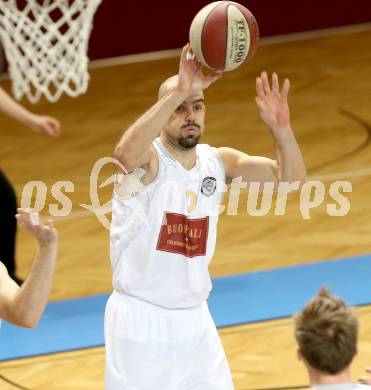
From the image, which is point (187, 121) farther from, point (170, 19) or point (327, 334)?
point (170, 19)

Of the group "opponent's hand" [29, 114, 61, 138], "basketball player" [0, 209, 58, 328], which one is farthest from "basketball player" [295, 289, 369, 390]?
"opponent's hand" [29, 114, 61, 138]

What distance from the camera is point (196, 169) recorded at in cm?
612

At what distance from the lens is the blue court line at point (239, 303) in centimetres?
836

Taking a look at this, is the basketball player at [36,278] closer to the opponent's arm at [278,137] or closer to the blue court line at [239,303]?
the opponent's arm at [278,137]

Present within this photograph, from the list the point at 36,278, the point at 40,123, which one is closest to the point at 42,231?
the point at 36,278

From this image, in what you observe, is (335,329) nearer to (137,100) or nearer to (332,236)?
(332,236)

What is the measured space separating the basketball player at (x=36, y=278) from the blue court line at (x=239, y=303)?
3759 mm

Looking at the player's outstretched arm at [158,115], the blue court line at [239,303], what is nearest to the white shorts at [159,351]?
the player's outstretched arm at [158,115]

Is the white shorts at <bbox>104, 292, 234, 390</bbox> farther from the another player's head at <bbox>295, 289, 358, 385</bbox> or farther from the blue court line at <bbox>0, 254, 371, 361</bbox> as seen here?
the blue court line at <bbox>0, 254, 371, 361</bbox>

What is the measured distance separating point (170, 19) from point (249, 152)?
5612mm

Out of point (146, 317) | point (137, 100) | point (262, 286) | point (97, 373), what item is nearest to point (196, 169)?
point (146, 317)

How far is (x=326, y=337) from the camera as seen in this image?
3.99 meters

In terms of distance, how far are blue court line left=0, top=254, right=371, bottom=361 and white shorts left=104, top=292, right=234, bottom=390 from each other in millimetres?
2329

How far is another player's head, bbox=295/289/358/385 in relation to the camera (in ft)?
12.9
